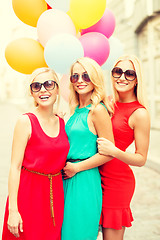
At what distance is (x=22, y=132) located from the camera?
1.63m

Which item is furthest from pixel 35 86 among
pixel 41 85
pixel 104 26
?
pixel 104 26

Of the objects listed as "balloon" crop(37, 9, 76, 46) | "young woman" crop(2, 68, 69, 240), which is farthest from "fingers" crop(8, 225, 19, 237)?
"balloon" crop(37, 9, 76, 46)

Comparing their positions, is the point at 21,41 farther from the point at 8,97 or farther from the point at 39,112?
the point at 8,97

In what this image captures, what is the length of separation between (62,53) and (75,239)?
1292 mm

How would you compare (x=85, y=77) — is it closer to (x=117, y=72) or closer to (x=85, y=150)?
(x=117, y=72)

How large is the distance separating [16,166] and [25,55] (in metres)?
0.88

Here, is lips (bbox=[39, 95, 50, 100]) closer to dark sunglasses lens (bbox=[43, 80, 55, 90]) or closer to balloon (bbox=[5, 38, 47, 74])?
dark sunglasses lens (bbox=[43, 80, 55, 90])

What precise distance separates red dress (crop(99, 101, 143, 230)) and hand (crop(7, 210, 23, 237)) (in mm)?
606

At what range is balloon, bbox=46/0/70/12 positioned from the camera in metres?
2.10

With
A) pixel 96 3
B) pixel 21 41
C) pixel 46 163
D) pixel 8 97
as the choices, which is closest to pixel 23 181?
pixel 46 163

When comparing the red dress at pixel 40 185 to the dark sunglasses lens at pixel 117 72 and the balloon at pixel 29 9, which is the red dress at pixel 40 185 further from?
the balloon at pixel 29 9

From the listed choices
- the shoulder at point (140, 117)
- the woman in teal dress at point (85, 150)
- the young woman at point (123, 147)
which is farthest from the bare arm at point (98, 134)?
the shoulder at point (140, 117)

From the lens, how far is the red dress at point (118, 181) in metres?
1.91

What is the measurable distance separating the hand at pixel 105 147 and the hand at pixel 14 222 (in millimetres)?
653
